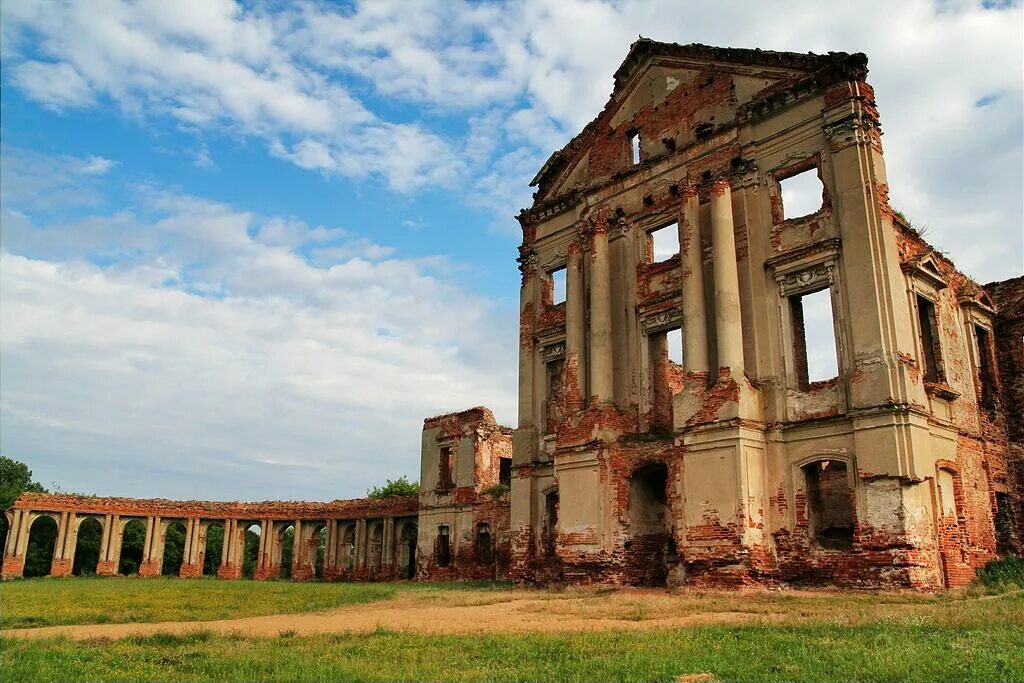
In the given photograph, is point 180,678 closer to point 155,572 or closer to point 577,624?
point 577,624

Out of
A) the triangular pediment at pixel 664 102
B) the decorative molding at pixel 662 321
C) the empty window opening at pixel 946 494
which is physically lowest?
the empty window opening at pixel 946 494

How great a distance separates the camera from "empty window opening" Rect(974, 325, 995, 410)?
61.4 feet

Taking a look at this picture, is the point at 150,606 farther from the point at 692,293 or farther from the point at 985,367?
the point at 985,367

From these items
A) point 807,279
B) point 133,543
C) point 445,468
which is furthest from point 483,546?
point 133,543

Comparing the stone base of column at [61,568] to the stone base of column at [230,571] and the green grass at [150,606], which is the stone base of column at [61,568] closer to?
the stone base of column at [230,571]

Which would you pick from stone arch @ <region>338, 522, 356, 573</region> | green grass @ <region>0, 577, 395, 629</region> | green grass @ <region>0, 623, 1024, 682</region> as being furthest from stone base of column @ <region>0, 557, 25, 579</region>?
green grass @ <region>0, 623, 1024, 682</region>

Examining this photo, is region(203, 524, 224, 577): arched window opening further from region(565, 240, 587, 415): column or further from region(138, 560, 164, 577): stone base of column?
region(565, 240, 587, 415): column

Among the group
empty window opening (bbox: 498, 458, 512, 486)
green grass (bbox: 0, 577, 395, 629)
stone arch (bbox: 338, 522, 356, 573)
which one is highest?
empty window opening (bbox: 498, 458, 512, 486)

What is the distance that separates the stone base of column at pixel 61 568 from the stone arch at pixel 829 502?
3541cm

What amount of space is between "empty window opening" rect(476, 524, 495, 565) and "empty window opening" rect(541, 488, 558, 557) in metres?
7.62

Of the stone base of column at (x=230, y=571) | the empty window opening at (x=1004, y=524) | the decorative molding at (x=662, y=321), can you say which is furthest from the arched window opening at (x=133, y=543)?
the empty window opening at (x=1004, y=524)

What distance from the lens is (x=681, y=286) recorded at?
18859mm

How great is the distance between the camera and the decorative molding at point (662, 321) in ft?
62.4

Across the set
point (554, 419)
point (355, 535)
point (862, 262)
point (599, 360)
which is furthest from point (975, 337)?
point (355, 535)
